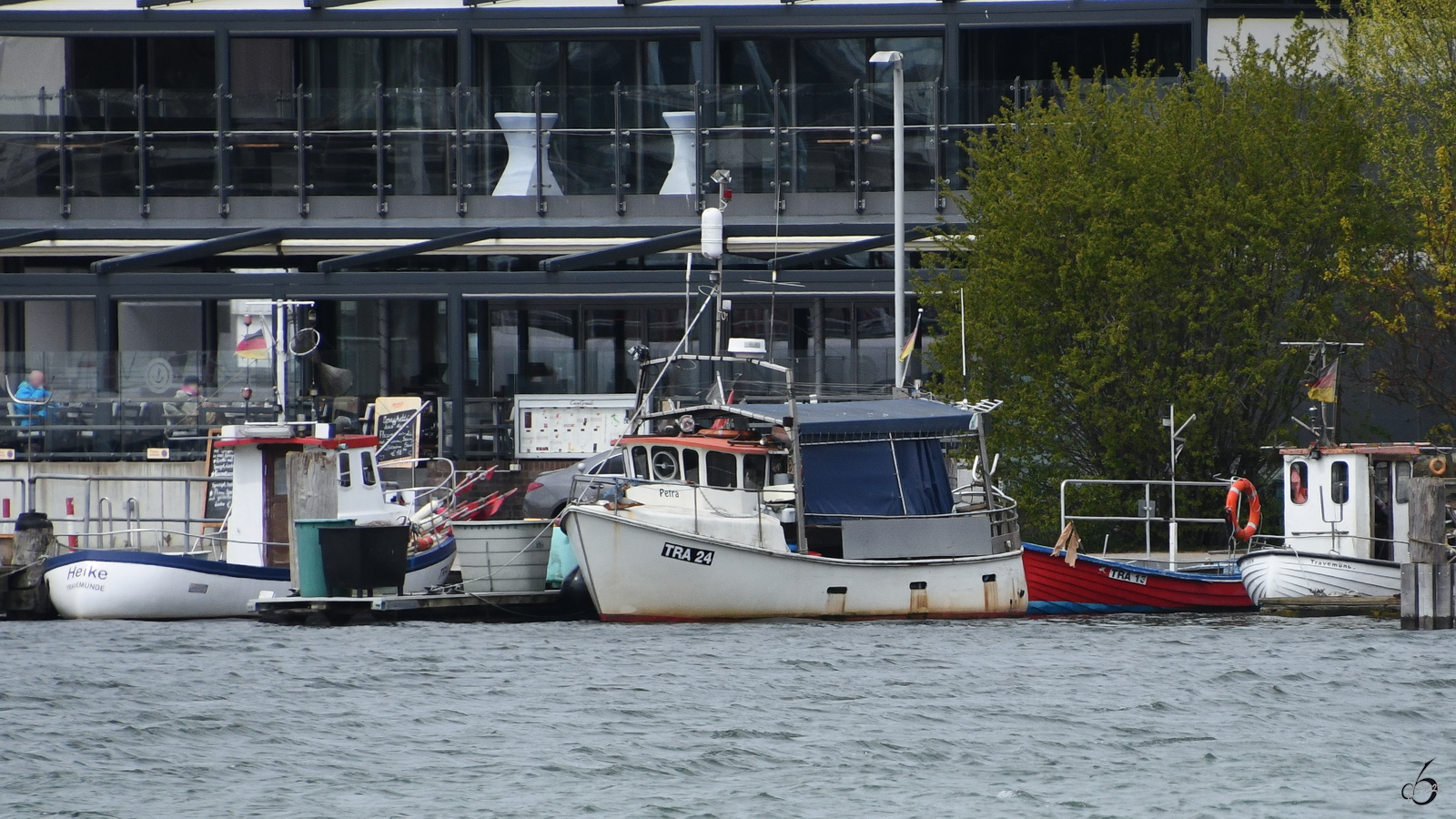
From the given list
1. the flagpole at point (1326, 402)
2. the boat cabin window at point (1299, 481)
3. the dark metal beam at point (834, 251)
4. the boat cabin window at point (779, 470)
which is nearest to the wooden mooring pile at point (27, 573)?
the boat cabin window at point (779, 470)

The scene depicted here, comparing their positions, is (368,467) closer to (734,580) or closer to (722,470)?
(722,470)

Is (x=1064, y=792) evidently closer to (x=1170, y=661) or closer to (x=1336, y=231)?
(x=1170, y=661)

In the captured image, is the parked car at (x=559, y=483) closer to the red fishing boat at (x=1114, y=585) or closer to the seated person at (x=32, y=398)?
the red fishing boat at (x=1114, y=585)

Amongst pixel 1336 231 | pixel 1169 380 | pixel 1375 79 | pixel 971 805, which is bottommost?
pixel 971 805

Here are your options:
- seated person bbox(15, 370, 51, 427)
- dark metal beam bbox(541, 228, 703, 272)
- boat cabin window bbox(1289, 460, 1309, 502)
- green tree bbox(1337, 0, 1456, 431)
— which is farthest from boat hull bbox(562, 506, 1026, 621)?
seated person bbox(15, 370, 51, 427)

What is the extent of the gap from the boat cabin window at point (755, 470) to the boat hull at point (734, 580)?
3.68 feet

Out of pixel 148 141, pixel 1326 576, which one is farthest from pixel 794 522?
pixel 148 141

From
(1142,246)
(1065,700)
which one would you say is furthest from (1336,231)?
(1065,700)

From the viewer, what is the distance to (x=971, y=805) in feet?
52.9

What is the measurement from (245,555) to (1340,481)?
14.1 metres

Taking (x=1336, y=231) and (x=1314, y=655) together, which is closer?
(x=1314, y=655)

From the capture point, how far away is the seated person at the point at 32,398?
33.9 metres

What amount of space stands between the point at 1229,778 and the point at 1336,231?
60.4 ft

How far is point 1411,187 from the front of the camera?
34.0 metres
